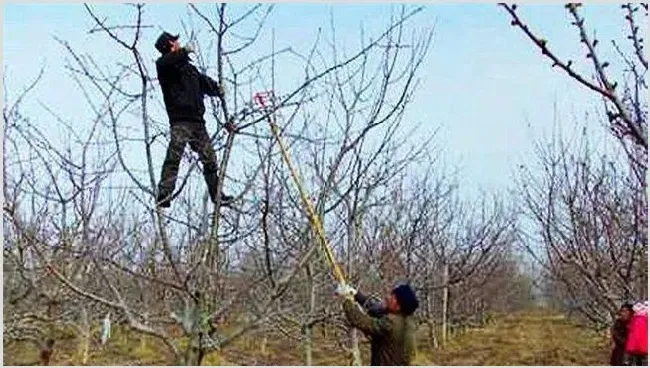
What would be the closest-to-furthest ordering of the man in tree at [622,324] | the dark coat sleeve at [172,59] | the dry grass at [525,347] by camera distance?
the dark coat sleeve at [172,59] → the man in tree at [622,324] → the dry grass at [525,347]

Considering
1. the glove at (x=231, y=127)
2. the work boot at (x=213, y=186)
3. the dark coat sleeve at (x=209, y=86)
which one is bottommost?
the work boot at (x=213, y=186)

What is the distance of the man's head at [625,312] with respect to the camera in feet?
24.9

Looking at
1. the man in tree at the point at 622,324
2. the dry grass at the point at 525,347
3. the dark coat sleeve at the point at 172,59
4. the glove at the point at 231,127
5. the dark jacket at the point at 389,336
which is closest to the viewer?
the glove at the point at 231,127

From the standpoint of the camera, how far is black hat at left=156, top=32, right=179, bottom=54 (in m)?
4.11

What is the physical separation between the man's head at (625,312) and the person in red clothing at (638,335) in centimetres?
4

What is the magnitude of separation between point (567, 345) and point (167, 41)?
19.5 metres

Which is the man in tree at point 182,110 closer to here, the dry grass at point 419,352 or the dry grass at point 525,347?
the dry grass at point 419,352

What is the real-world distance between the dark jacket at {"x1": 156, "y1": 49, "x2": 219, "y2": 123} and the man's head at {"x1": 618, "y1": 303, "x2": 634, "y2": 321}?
4.85 meters

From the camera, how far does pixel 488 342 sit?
2220cm

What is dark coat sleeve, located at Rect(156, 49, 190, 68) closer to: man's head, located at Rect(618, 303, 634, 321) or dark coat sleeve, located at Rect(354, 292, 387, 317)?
dark coat sleeve, located at Rect(354, 292, 387, 317)

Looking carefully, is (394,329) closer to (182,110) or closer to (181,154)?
(181,154)

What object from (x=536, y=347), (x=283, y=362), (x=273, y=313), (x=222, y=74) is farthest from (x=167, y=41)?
(x=536, y=347)

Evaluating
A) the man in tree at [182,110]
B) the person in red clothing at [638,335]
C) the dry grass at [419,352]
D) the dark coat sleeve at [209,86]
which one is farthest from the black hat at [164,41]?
the dry grass at [419,352]

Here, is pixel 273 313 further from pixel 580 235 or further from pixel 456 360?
pixel 456 360
